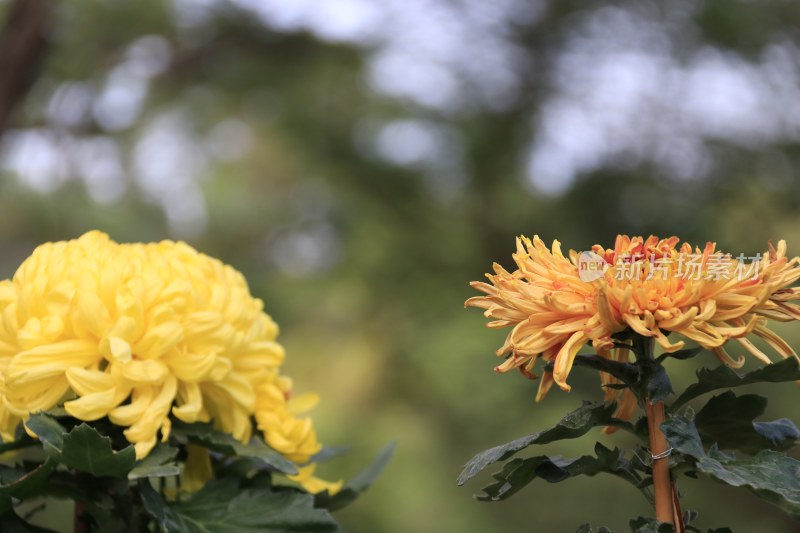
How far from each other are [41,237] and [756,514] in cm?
333

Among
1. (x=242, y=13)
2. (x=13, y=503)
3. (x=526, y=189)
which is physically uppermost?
(x=242, y=13)

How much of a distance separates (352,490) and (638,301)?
13.1 inches

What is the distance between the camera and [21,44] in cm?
184

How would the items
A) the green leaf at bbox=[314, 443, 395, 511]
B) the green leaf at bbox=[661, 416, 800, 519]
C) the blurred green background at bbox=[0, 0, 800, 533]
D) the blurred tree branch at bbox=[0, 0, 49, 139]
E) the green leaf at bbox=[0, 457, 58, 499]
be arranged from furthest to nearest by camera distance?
the blurred green background at bbox=[0, 0, 800, 533] < the blurred tree branch at bbox=[0, 0, 49, 139] < the green leaf at bbox=[314, 443, 395, 511] < the green leaf at bbox=[0, 457, 58, 499] < the green leaf at bbox=[661, 416, 800, 519]

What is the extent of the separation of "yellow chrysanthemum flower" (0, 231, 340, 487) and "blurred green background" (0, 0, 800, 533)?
203 cm

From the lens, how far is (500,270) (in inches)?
19.6

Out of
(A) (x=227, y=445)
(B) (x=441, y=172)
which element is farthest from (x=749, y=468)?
(B) (x=441, y=172)

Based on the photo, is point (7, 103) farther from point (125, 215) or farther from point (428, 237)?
point (125, 215)

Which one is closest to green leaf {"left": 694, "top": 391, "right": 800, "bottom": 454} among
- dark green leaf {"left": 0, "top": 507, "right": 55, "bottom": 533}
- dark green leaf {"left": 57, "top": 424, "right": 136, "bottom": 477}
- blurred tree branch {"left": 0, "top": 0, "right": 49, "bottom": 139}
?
dark green leaf {"left": 57, "top": 424, "right": 136, "bottom": 477}

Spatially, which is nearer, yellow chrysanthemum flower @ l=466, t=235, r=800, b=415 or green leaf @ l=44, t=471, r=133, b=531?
yellow chrysanthemum flower @ l=466, t=235, r=800, b=415

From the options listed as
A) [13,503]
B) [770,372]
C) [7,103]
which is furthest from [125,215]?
[770,372]

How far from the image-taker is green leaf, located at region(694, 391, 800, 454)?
1.73ft

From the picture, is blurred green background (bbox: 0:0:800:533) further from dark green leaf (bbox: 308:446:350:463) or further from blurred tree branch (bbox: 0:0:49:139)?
dark green leaf (bbox: 308:446:350:463)

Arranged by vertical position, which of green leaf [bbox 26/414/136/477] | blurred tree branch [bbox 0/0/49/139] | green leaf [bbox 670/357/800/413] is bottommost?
green leaf [bbox 26/414/136/477]
